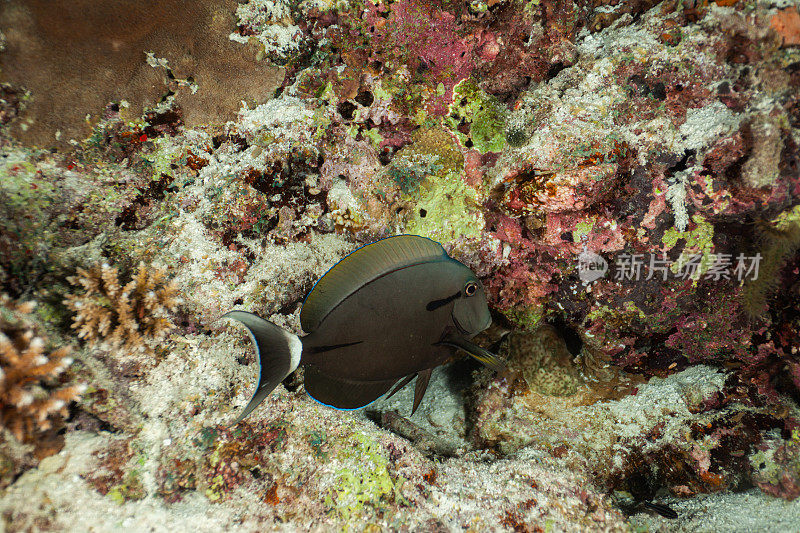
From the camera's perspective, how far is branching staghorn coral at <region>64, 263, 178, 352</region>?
1919mm

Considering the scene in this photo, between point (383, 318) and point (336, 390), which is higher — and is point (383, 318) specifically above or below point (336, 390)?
above

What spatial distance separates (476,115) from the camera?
2744mm

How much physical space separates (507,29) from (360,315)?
7.96 feet

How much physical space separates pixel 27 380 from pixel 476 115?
3040 mm

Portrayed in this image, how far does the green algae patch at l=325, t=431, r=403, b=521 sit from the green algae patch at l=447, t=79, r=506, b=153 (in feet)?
7.33

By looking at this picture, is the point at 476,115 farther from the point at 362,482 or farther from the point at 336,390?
the point at 362,482

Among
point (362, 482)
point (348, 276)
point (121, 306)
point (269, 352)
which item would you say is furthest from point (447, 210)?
point (121, 306)

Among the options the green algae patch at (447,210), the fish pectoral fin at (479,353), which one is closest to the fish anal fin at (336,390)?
the fish pectoral fin at (479,353)

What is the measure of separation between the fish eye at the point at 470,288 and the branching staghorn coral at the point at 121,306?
175cm

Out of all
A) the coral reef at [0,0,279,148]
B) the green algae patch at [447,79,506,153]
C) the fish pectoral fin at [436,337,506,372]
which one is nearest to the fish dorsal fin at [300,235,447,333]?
the fish pectoral fin at [436,337,506,372]

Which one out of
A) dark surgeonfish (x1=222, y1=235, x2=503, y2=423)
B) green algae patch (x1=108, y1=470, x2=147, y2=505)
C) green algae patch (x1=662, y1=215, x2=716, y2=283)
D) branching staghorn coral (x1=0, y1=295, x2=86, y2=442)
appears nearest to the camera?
branching staghorn coral (x1=0, y1=295, x2=86, y2=442)

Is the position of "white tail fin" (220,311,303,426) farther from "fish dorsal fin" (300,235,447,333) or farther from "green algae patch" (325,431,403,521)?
"green algae patch" (325,431,403,521)

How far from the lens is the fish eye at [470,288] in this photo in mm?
1959

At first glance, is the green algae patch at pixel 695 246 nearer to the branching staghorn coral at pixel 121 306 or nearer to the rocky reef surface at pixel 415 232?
the rocky reef surface at pixel 415 232
